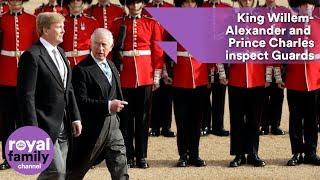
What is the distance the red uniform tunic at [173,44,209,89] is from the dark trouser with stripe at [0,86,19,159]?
1.36 meters

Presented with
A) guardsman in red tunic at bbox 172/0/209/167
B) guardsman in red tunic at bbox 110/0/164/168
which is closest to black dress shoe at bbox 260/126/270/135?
guardsman in red tunic at bbox 172/0/209/167

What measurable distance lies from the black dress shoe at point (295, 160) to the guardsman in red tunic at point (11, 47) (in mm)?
2324

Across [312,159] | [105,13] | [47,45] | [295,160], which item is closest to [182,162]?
[295,160]

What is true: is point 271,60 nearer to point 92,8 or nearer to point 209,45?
point 209,45

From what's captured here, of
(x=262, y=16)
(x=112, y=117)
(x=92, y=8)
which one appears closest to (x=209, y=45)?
(x=262, y=16)

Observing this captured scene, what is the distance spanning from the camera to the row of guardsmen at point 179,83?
6.55 m

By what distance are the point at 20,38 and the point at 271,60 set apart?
6.85 ft

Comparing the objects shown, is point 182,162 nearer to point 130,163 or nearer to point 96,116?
point 130,163

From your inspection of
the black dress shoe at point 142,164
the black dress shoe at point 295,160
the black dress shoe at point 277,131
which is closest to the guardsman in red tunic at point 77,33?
the black dress shoe at point 142,164

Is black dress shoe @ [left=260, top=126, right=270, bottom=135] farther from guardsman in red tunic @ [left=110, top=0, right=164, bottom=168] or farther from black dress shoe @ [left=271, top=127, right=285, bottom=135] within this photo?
guardsman in red tunic @ [left=110, top=0, right=164, bottom=168]

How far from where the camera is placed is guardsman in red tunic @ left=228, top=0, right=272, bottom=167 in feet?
21.5

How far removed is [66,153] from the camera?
460cm

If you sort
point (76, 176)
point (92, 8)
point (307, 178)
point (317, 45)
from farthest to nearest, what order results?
point (92, 8), point (317, 45), point (307, 178), point (76, 176)

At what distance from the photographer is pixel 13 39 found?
670cm
